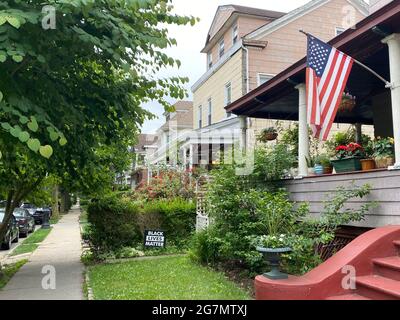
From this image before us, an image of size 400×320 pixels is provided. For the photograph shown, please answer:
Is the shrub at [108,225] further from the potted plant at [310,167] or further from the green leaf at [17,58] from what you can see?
the green leaf at [17,58]

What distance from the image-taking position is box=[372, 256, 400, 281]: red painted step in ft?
14.4

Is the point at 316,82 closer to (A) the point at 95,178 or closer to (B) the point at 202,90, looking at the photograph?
(A) the point at 95,178

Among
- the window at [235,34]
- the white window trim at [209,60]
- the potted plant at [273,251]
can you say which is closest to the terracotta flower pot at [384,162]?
the potted plant at [273,251]

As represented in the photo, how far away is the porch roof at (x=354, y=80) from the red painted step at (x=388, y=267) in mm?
3122

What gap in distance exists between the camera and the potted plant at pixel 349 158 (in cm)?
633

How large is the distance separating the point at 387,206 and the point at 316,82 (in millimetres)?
2180

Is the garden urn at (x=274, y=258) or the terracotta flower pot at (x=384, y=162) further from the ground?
the terracotta flower pot at (x=384, y=162)

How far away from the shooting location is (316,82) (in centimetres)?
620

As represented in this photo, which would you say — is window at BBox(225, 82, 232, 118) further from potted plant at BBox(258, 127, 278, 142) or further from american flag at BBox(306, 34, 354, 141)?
american flag at BBox(306, 34, 354, 141)

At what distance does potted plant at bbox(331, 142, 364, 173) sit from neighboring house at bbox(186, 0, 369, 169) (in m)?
7.66

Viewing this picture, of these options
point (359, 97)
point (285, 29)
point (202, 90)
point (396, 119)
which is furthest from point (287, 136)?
point (202, 90)

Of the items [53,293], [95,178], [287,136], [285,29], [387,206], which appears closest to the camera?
[387,206]

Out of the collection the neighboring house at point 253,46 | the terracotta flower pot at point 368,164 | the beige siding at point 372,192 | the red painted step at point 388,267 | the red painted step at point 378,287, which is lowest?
the red painted step at point 378,287

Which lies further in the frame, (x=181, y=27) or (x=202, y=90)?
(x=202, y=90)
